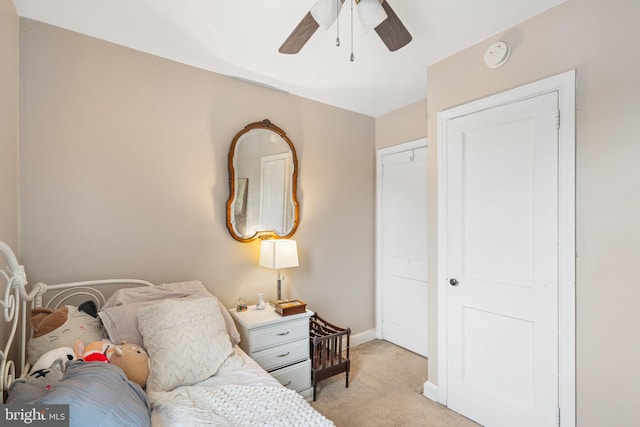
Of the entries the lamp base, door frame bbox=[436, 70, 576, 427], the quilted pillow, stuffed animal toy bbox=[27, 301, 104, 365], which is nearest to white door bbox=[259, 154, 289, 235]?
the lamp base

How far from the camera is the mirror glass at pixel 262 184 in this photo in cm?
255

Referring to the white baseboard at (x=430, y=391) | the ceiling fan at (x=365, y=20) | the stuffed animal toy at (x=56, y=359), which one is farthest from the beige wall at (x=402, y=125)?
the stuffed animal toy at (x=56, y=359)

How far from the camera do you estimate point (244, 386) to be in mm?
1511

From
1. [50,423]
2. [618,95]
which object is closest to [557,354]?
[618,95]

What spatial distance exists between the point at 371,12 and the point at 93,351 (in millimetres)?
2004

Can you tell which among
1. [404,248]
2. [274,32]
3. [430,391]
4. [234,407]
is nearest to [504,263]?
[430,391]

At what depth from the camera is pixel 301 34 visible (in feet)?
5.31

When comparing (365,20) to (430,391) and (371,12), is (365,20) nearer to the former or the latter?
(371,12)

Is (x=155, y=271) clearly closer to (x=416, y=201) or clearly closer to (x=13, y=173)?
(x=13, y=173)

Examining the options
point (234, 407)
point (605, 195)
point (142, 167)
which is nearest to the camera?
point (234, 407)

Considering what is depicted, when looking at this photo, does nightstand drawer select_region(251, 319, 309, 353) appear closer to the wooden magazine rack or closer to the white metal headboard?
the wooden magazine rack

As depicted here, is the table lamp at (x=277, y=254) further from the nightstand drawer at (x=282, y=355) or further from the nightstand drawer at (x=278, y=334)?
the nightstand drawer at (x=282, y=355)

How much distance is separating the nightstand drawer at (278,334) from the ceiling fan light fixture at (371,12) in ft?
6.53

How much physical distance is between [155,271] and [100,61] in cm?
146
